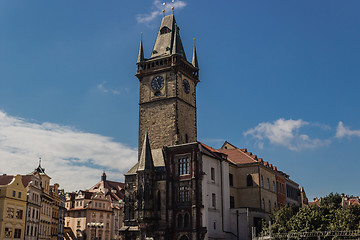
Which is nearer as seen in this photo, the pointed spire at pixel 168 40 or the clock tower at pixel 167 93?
the clock tower at pixel 167 93

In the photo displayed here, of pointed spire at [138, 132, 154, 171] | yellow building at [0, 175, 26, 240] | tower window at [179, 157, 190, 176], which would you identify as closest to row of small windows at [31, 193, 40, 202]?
yellow building at [0, 175, 26, 240]

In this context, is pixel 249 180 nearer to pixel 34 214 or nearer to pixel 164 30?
pixel 164 30

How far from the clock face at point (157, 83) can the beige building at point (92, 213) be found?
158 ft

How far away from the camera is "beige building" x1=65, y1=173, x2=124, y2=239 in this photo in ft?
357

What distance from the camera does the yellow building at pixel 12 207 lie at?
67062mm

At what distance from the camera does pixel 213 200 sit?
213 ft

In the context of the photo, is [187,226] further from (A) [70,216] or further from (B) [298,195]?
(A) [70,216]

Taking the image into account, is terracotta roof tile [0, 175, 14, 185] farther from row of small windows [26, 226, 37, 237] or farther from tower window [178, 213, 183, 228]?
tower window [178, 213, 183, 228]

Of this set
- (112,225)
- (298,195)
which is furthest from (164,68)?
(112,225)

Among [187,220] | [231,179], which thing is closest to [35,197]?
[187,220]

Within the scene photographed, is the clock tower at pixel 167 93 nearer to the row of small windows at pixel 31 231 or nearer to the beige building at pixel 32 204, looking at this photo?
the beige building at pixel 32 204

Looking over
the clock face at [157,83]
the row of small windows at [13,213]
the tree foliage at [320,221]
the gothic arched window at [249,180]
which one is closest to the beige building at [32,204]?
the row of small windows at [13,213]

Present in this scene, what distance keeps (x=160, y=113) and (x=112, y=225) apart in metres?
55.1

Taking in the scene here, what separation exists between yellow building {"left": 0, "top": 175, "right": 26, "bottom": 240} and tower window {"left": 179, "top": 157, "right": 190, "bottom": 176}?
91.4ft
